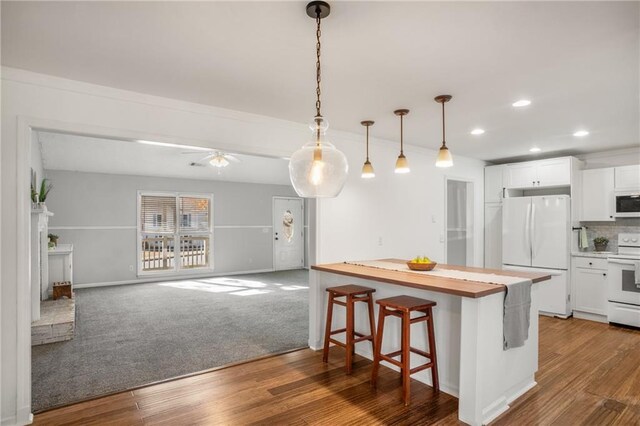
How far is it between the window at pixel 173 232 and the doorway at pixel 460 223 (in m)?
5.46

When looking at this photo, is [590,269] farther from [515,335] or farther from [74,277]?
[74,277]

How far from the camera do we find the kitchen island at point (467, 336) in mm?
2414

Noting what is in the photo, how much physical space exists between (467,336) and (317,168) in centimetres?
156

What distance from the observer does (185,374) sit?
319 cm

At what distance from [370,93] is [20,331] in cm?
322

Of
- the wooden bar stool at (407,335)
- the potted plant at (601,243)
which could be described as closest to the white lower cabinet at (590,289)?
the potted plant at (601,243)

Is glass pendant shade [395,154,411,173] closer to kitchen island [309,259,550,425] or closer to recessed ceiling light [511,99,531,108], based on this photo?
kitchen island [309,259,550,425]

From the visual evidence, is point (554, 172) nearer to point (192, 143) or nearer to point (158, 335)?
point (192, 143)

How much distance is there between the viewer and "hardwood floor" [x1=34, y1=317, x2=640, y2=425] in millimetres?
2482

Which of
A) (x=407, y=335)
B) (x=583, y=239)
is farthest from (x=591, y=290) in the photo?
(x=407, y=335)

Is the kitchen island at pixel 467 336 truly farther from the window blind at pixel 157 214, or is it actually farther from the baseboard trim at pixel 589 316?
the window blind at pixel 157 214

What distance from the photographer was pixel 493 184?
6.12 m

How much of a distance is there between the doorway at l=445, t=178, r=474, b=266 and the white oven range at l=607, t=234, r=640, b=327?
189cm

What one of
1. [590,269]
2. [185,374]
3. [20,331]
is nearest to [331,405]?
[185,374]
